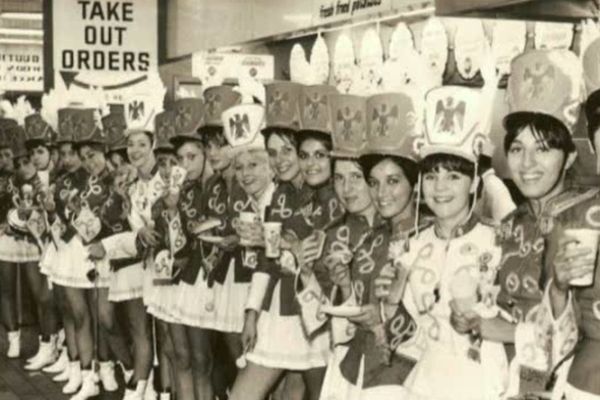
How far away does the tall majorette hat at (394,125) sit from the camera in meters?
3.22

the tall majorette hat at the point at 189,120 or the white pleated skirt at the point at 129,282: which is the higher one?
the tall majorette hat at the point at 189,120

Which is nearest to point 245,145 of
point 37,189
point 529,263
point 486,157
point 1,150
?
point 486,157

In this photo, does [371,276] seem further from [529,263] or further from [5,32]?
[5,32]

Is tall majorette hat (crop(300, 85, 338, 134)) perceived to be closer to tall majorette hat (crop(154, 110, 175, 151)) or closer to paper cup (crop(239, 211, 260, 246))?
paper cup (crop(239, 211, 260, 246))

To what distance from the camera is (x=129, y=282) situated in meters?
5.53

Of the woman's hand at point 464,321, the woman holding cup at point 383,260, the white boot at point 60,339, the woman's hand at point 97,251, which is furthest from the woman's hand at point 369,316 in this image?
the white boot at point 60,339

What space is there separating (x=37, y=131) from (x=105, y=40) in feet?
3.99

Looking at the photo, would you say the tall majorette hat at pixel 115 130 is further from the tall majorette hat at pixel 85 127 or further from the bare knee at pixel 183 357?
the bare knee at pixel 183 357

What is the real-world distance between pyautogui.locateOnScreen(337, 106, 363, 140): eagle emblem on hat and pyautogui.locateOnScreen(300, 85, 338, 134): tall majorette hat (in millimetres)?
195

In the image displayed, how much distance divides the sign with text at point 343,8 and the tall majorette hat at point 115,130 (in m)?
1.20

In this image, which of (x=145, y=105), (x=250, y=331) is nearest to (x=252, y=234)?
(x=250, y=331)

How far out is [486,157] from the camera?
119 inches

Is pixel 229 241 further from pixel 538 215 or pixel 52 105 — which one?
pixel 52 105

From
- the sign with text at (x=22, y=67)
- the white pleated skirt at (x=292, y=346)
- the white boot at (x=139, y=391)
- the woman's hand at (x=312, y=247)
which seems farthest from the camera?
the sign with text at (x=22, y=67)
